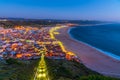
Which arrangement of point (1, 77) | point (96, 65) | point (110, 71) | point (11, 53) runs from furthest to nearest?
point (11, 53), point (96, 65), point (110, 71), point (1, 77)

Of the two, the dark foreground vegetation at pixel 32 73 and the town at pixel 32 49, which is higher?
the dark foreground vegetation at pixel 32 73

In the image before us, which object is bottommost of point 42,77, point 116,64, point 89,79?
point 116,64

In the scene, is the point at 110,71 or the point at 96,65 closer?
the point at 110,71

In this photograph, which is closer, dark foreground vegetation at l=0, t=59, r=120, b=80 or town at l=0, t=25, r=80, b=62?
dark foreground vegetation at l=0, t=59, r=120, b=80

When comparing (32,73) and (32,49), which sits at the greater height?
(32,73)

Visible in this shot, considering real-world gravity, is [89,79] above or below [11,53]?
above

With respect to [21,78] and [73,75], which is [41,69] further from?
[73,75]

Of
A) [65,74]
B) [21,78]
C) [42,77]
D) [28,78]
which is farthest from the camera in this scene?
[65,74]

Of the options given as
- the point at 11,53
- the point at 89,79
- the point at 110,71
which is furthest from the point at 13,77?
the point at 11,53

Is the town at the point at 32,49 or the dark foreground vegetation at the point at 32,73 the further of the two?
the town at the point at 32,49

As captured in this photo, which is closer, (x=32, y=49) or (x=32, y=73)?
(x=32, y=73)

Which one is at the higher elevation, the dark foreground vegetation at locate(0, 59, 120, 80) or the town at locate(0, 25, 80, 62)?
the dark foreground vegetation at locate(0, 59, 120, 80)
